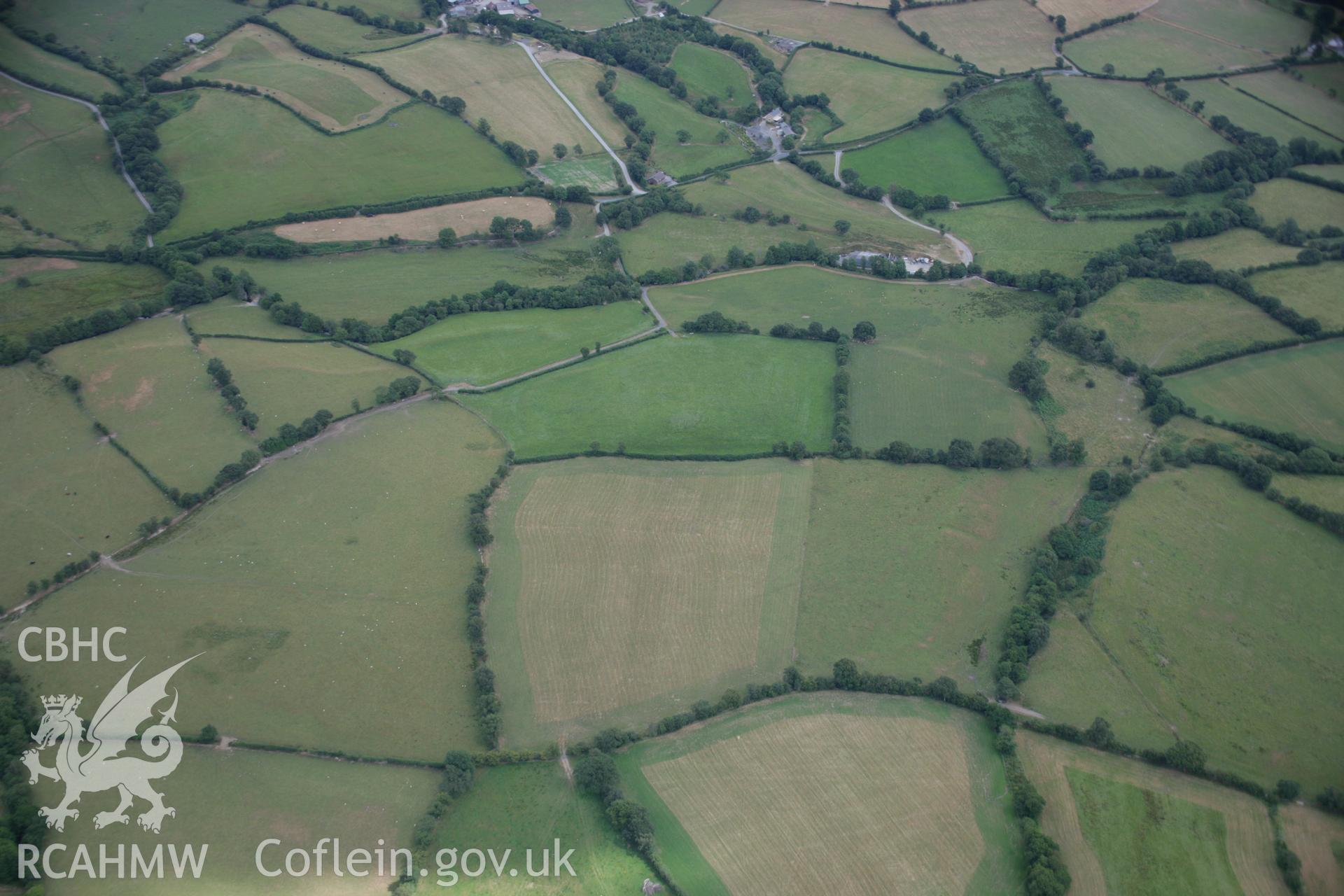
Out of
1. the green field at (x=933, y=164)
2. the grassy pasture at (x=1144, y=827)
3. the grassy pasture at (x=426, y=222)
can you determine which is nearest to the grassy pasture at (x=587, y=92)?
the grassy pasture at (x=426, y=222)

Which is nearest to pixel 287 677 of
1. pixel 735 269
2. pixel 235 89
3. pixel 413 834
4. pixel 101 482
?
pixel 413 834

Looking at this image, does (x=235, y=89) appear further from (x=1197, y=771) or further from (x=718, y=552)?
(x=1197, y=771)

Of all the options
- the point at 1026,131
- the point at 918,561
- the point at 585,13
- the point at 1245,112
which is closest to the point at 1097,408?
the point at 918,561

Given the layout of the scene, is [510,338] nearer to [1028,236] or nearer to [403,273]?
[403,273]

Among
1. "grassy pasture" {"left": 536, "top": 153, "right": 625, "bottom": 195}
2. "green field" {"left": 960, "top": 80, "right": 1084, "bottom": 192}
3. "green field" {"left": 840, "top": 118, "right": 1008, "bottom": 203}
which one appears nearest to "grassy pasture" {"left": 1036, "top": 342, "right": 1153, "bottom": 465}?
"green field" {"left": 840, "top": 118, "right": 1008, "bottom": 203}

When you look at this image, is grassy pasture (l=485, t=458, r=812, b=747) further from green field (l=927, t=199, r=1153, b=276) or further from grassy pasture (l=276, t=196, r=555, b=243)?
green field (l=927, t=199, r=1153, b=276)

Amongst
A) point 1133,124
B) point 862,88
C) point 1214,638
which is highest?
point 1133,124

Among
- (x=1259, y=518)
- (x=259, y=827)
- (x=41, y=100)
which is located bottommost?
(x=259, y=827)
